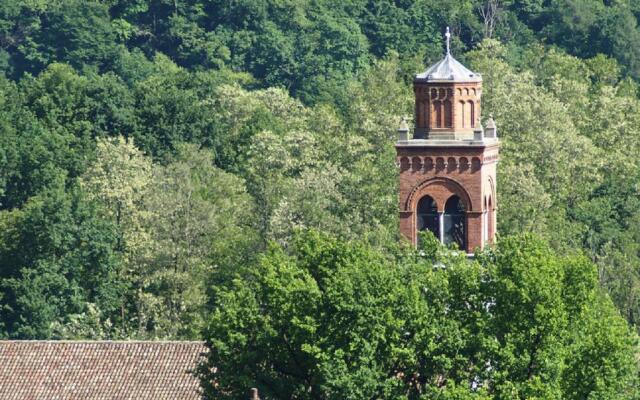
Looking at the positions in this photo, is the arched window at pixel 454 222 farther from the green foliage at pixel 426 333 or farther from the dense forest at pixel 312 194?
the green foliage at pixel 426 333

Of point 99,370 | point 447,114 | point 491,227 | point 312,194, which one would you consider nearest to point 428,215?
point 491,227

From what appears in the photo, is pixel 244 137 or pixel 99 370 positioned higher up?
pixel 244 137

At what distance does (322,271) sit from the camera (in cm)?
8562

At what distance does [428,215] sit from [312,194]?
20099mm

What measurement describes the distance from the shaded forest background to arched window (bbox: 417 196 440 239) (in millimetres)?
11847

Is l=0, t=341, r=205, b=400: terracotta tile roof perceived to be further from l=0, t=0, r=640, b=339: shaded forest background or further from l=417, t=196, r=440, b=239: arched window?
l=0, t=0, r=640, b=339: shaded forest background

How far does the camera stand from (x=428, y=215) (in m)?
96.9

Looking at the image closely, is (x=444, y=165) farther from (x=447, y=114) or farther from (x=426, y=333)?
(x=426, y=333)

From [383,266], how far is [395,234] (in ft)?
73.7

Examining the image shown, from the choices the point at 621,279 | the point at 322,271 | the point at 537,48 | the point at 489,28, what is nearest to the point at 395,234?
the point at 621,279

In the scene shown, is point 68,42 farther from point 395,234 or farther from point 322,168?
point 395,234

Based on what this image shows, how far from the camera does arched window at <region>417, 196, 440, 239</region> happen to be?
96750mm

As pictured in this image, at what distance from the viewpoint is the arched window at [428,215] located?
96750 millimetres

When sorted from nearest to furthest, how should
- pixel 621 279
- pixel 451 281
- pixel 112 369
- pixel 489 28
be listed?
pixel 451 281
pixel 112 369
pixel 621 279
pixel 489 28
